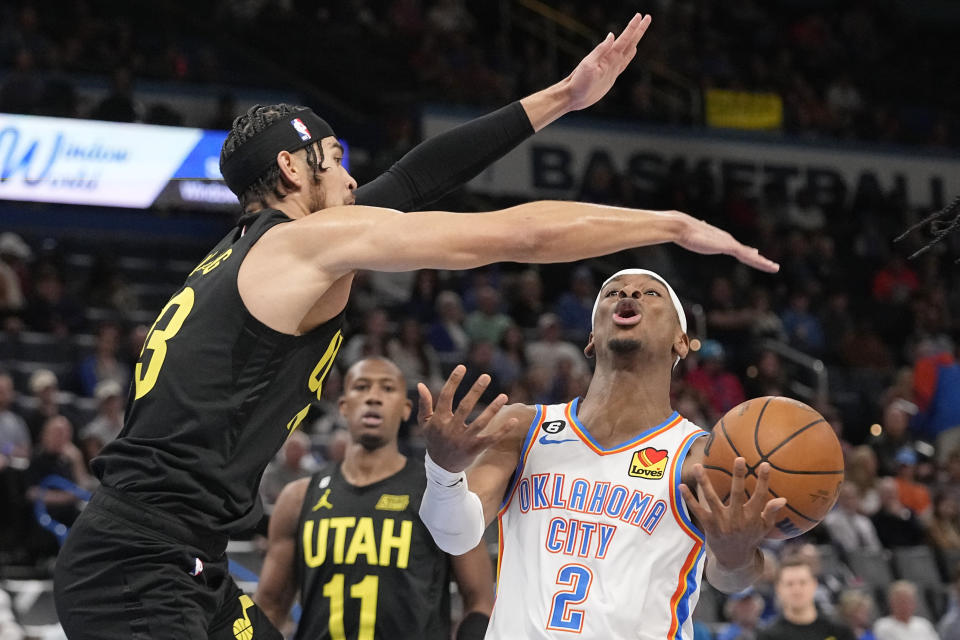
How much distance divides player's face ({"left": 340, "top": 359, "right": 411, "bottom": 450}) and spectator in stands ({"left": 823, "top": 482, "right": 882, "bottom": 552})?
7.02m

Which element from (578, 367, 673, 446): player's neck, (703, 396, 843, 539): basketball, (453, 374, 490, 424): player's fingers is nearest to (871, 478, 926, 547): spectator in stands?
(578, 367, 673, 446): player's neck

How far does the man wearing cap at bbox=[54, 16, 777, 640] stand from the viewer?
3.86 meters

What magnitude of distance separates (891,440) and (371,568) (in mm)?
10029

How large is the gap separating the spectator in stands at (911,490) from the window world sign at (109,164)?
8.23 m

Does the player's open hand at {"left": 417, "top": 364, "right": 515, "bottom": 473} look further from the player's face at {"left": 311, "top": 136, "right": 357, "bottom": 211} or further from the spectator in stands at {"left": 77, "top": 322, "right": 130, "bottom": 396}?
the spectator in stands at {"left": 77, "top": 322, "right": 130, "bottom": 396}

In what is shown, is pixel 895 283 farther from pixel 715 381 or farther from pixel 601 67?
pixel 601 67

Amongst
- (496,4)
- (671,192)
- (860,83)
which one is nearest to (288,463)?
(671,192)

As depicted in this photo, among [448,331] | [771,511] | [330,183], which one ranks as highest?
[448,331]

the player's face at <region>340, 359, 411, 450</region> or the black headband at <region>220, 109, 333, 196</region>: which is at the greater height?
the black headband at <region>220, 109, 333, 196</region>

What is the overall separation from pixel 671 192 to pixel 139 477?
15966 mm

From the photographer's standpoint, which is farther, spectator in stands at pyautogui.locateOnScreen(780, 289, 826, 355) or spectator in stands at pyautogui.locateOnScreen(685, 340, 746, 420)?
spectator in stands at pyautogui.locateOnScreen(780, 289, 826, 355)

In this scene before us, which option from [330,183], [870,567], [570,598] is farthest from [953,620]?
[330,183]

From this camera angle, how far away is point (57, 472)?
977 cm

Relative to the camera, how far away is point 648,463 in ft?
15.5
